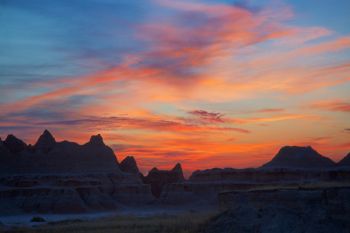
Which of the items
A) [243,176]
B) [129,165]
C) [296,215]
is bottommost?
[296,215]

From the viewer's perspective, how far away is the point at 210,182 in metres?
102

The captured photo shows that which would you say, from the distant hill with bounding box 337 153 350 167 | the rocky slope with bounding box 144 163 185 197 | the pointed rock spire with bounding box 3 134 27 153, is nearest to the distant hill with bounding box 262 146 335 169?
the distant hill with bounding box 337 153 350 167

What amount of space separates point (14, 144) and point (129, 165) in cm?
2723

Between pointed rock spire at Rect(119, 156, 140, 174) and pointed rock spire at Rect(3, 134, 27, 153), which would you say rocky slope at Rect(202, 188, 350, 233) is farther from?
pointed rock spire at Rect(119, 156, 140, 174)

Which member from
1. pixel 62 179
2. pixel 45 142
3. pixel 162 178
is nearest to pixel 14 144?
pixel 45 142

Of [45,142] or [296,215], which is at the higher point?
[45,142]

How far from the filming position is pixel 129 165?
132500 mm

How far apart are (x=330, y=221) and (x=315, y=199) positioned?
2.58 m

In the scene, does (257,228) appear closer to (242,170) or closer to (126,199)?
(242,170)

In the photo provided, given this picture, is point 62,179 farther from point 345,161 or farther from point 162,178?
point 345,161

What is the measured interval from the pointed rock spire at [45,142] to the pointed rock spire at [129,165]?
18333mm

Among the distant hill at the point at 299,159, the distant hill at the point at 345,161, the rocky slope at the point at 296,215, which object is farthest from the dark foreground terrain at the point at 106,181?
the rocky slope at the point at 296,215

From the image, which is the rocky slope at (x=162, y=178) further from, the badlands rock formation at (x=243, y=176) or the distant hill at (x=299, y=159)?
the distant hill at (x=299, y=159)

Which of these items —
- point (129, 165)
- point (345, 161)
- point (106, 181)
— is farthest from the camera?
point (129, 165)
